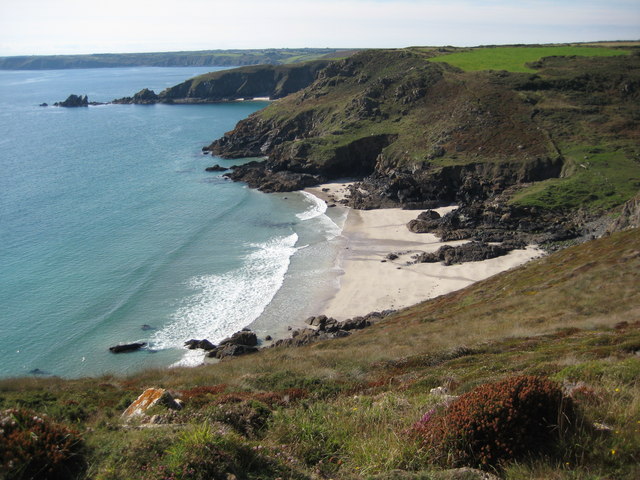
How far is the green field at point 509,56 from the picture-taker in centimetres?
10125

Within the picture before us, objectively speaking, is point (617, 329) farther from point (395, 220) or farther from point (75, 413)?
point (395, 220)

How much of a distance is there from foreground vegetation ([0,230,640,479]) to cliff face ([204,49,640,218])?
43786 mm

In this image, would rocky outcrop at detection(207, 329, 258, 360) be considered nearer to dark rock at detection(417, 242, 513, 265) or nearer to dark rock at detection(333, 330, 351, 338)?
dark rock at detection(333, 330, 351, 338)

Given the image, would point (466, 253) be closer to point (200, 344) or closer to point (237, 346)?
point (237, 346)

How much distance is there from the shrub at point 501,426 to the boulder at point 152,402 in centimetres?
753

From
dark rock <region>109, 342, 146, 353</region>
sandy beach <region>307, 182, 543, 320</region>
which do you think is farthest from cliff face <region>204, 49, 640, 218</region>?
dark rock <region>109, 342, 146, 353</region>

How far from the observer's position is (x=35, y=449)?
7.97 m

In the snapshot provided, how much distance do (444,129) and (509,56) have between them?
4917 centimetres

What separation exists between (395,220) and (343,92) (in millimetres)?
57232

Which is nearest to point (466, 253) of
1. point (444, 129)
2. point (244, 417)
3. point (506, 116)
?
point (444, 129)

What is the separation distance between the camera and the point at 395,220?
2376 inches

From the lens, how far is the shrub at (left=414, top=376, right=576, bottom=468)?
8.34 metres

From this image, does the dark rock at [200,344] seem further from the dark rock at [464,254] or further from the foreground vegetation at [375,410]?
the dark rock at [464,254]

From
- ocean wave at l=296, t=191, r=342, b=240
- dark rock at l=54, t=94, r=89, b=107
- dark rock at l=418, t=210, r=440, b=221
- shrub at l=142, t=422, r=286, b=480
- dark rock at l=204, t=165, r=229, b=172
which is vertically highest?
dark rock at l=54, t=94, r=89, b=107
